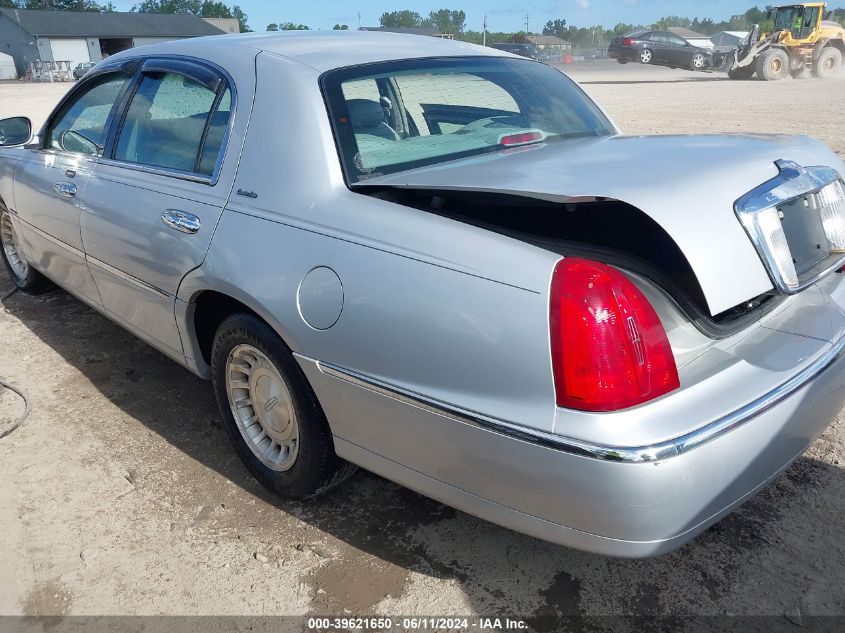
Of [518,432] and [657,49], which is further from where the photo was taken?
[657,49]

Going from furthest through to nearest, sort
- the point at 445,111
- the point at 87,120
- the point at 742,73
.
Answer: the point at 742,73 < the point at 87,120 < the point at 445,111

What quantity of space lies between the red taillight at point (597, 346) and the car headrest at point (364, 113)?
1141 millimetres

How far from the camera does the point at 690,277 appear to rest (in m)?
2.07

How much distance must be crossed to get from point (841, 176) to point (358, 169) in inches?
63.5

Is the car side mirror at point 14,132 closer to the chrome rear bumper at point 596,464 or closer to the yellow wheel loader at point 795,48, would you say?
the chrome rear bumper at point 596,464

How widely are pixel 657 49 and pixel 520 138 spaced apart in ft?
100

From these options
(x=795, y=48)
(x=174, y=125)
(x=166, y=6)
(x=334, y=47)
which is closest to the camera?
(x=334, y=47)

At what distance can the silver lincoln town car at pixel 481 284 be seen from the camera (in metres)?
1.83

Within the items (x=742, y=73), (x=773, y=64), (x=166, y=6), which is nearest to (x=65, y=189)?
(x=773, y=64)

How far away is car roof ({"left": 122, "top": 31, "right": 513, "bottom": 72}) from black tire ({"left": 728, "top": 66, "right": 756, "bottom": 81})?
26.4m

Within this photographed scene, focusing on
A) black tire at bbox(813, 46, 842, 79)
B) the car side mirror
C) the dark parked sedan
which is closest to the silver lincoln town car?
the car side mirror

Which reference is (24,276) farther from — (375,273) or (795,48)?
(795,48)

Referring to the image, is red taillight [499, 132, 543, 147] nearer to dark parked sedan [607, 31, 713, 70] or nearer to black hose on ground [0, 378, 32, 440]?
black hose on ground [0, 378, 32, 440]

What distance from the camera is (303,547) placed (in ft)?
8.38
